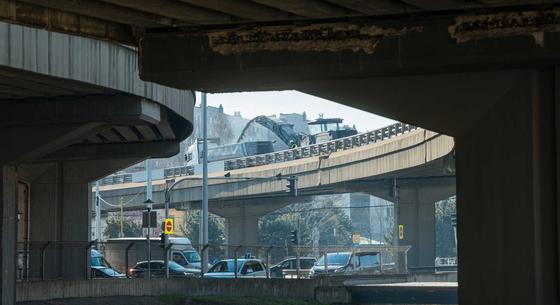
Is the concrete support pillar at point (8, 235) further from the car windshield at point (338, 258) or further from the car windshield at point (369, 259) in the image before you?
the car windshield at point (369, 259)

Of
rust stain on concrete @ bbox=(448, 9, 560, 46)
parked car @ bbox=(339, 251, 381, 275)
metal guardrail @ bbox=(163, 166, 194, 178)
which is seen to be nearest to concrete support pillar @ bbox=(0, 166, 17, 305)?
rust stain on concrete @ bbox=(448, 9, 560, 46)

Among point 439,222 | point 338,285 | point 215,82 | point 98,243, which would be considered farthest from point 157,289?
point 439,222

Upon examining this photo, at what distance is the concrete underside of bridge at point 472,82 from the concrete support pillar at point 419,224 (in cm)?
6021

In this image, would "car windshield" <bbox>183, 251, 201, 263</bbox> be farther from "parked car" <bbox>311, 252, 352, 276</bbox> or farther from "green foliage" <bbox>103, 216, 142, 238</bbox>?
"green foliage" <bbox>103, 216, 142, 238</bbox>

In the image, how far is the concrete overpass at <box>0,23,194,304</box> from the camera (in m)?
20.4

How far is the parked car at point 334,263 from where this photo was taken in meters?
50.7

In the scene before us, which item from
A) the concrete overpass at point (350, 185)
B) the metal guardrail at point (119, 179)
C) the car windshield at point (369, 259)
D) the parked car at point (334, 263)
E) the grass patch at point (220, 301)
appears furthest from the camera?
the metal guardrail at point (119, 179)

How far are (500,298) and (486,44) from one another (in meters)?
3.21

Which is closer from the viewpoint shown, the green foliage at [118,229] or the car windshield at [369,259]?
the car windshield at [369,259]

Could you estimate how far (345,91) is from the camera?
13.6 meters

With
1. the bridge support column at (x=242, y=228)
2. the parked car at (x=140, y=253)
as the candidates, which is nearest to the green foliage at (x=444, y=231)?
the bridge support column at (x=242, y=228)

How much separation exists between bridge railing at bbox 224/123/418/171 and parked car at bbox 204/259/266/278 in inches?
500

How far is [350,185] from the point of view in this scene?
232 ft

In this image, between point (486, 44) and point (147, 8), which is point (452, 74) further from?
point (147, 8)
